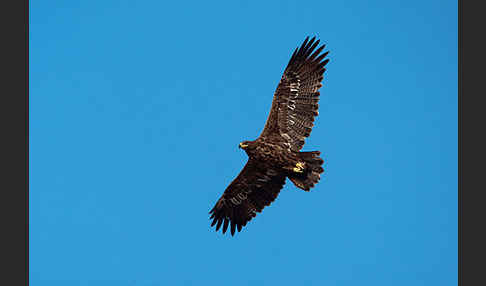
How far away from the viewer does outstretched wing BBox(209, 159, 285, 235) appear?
53.9 feet

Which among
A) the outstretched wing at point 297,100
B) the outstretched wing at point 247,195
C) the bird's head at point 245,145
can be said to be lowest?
the outstretched wing at point 247,195

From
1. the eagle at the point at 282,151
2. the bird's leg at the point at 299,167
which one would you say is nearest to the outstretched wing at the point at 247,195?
the eagle at the point at 282,151

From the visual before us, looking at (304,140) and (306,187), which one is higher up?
(304,140)

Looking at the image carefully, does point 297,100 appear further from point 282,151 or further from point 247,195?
point 247,195

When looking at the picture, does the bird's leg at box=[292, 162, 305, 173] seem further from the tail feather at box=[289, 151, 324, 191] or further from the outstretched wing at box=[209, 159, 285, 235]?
the outstretched wing at box=[209, 159, 285, 235]

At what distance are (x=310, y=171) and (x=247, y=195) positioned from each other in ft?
7.47

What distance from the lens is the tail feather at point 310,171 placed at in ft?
50.7

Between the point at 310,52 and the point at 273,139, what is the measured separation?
9.24 feet

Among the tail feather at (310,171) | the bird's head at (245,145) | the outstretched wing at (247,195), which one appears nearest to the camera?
the tail feather at (310,171)

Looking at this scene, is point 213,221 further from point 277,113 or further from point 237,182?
point 277,113

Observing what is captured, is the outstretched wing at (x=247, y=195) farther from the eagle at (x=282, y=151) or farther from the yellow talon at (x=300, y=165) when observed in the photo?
the yellow talon at (x=300, y=165)

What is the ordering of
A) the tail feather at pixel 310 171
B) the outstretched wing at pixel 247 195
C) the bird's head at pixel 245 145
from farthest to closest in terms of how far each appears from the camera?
1. the outstretched wing at pixel 247 195
2. the bird's head at pixel 245 145
3. the tail feather at pixel 310 171

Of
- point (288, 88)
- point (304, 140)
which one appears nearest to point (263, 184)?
point (304, 140)

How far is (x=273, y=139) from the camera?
1598 cm
